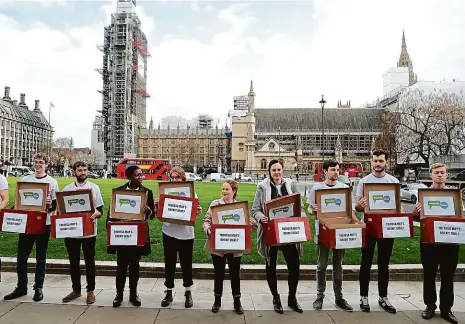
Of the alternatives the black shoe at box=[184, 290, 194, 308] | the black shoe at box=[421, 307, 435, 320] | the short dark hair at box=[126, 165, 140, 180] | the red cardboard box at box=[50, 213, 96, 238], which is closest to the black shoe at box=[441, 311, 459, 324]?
the black shoe at box=[421, 307, 435, 320]

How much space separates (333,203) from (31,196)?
4.25m

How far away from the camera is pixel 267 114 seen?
84.4m

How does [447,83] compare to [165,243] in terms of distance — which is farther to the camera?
[447,83]

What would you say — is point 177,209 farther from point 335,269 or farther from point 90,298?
point 335,269

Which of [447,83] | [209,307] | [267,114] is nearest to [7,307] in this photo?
[209,307]

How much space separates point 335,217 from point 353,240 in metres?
0.39

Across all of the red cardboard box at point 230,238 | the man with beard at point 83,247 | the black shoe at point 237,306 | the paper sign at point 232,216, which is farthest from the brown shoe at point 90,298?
the paper sign at point 232,216

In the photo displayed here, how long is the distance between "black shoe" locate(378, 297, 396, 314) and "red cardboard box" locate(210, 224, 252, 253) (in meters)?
2.02

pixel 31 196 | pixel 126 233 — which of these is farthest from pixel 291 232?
pixel 31 196

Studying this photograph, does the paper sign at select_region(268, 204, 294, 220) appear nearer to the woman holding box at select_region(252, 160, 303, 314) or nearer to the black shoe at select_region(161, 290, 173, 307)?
the woman holding box at select_region(252, 160, 303, 314)

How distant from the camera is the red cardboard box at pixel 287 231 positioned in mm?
5109

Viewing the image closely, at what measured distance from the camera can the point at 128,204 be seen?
18.1 feet

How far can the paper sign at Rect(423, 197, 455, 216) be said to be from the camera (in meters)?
5.23

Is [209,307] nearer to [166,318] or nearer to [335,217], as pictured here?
[166,318]
